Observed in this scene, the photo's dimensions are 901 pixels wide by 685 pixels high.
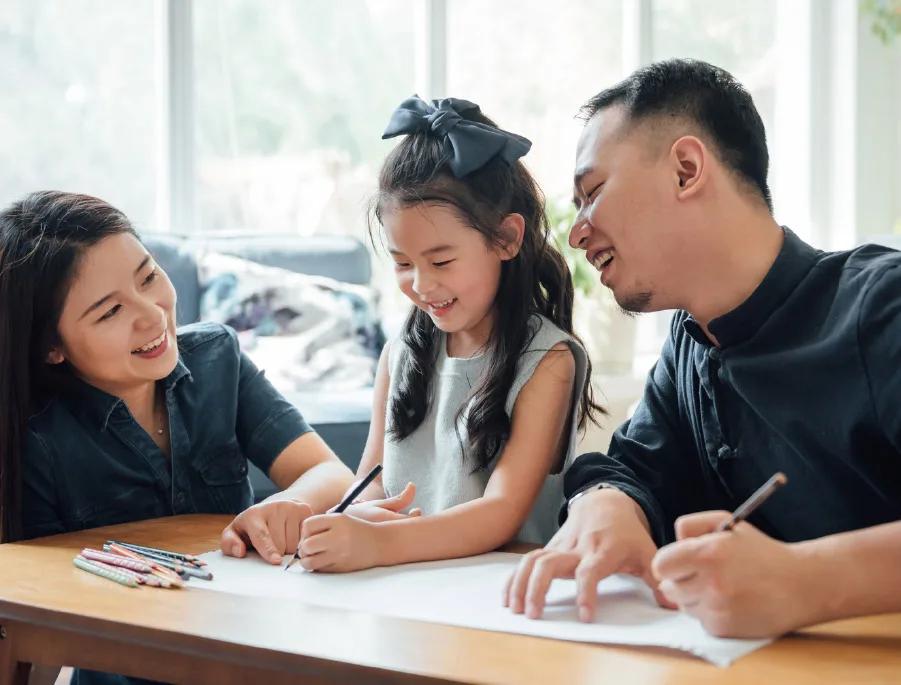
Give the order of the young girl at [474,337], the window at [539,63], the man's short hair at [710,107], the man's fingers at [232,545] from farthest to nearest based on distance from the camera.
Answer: the window at [539,63] < the young girl at [474,337] < the man's short hair at [710,107] < the man's fingers at [232,545]

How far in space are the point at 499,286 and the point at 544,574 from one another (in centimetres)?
69

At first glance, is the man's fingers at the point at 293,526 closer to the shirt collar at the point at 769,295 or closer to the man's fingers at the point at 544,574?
the man's fingers at the point at 544,574

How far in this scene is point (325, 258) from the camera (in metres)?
3.58

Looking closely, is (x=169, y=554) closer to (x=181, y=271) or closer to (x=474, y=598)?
(x=474, y=598)

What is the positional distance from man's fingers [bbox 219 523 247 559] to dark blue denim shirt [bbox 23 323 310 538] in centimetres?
39

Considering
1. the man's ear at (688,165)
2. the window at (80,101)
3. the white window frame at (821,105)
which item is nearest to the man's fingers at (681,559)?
the man's ear at (688,165)

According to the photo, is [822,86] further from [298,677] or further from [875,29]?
[298,677]

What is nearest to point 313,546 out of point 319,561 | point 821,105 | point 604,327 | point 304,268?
point 319,561

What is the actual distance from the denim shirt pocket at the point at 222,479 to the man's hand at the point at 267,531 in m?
0.39

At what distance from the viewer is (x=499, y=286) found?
1604 mm

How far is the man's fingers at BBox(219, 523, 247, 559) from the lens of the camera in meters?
1.22

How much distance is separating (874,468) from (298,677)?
2.19 ft

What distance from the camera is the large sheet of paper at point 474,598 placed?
2.88 feet

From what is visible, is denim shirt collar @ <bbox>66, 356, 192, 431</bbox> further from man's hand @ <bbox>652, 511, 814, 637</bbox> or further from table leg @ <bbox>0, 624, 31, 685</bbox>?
man's hand @ <bbox>652, 511, 814, 637</bbox>
